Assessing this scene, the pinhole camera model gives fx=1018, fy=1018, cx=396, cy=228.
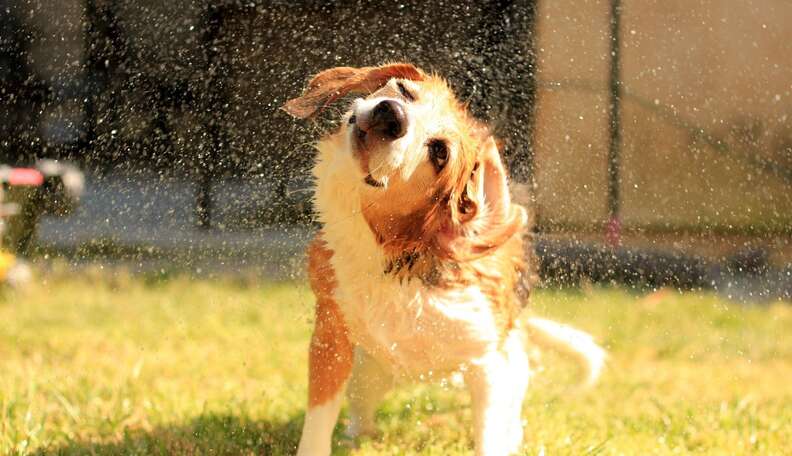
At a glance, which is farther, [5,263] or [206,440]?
[5,263]

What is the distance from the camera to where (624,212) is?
6.96 metres

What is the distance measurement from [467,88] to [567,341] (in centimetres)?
214

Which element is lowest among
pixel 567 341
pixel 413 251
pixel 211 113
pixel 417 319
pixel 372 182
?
pixel 211 113

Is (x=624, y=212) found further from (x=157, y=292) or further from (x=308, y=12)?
(x=157, y=292)

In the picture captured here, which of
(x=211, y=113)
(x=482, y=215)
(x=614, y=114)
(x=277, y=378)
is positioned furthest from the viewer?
(x=614, y=114)

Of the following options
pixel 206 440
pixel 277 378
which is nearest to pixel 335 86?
pixel 206 440

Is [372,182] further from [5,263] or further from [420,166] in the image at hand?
[5,263]

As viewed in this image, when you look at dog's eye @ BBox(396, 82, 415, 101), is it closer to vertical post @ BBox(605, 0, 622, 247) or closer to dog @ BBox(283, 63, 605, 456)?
dog @ BBox(283, 63, 605, 456)

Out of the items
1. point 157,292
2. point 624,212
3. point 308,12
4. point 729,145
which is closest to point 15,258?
point 157,292

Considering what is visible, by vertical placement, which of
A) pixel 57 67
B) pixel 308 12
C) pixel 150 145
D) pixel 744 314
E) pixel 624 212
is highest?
pixel 308 12

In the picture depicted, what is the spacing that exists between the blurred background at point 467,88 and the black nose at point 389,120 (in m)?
2.98

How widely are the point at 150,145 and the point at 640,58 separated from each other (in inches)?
139

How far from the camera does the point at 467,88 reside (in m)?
5.32

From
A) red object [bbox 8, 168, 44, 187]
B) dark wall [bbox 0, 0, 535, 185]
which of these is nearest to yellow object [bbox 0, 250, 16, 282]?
red object [bbox 8, 168, 44, 187]
